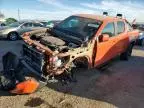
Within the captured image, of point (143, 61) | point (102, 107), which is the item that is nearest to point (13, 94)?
point (102, 107)

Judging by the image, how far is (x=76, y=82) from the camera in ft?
23.8

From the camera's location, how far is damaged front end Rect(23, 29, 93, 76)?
6020mm

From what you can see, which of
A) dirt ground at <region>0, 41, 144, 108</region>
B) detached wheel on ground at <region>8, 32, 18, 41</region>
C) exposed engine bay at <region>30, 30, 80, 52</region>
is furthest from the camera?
detached wheel on ground at <region>8, 32, 18, 41</region>

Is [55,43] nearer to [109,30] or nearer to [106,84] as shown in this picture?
[106,84]

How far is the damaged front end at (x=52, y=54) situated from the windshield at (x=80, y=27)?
0.57 metres

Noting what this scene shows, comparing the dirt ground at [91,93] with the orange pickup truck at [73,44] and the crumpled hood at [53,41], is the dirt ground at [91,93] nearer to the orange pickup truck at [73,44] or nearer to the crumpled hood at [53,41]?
the orange pickup truck at [73,44]

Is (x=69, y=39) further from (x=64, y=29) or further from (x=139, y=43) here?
(x=139, y=43)

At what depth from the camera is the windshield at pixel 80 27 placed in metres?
7.39

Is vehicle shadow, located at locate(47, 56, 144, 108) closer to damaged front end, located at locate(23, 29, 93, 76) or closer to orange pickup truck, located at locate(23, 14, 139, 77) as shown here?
orange pickup truck, located at locate(23, 14, 139, 77)

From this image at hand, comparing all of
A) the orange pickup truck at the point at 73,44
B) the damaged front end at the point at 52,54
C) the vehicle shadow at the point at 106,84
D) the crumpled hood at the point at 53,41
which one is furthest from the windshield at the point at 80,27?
the vehicle shadow at the point at 106,84

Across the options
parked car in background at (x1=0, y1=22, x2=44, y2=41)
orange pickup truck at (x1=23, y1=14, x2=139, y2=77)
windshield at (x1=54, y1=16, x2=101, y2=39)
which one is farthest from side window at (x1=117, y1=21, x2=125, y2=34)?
parked car in background at (x1=0, y1=22, x2=44, y2=41)

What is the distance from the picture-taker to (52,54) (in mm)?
5879

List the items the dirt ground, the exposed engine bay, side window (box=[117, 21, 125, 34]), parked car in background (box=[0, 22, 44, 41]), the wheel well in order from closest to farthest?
the dirt ground, the exposed engine bay, the wheel well, side window (box=[117, 21, 125, 34]), parked car in background (box=[0, 22, 44, 41])

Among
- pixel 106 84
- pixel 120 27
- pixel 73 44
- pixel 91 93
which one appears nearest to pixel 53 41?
pixel 73 44
